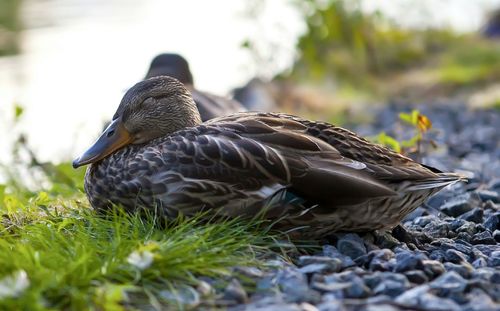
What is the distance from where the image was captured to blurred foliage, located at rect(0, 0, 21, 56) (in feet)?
49.8

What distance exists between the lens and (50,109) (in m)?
12.0

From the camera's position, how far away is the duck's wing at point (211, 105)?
22.1 ft

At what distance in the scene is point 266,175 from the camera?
4156 mm

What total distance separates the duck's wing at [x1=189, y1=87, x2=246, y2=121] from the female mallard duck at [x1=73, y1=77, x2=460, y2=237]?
6.86ft

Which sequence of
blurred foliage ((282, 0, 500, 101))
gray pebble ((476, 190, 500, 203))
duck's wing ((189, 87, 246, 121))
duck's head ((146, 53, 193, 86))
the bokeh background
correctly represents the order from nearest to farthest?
1. gray pebble ((476, 190, 500, 203))
2. duck's wing ((189, 87, 246, 121))
3. duck's head ((146, 53, 193, 86))
4. the bokeh background
5. blurred foliage ((282, 0, 500, 101))

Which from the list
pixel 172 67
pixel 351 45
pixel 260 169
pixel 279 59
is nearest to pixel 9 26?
pixel 279 59

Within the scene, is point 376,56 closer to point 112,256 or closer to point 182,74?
point 182,74

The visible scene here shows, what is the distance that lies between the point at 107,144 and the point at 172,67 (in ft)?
11.2

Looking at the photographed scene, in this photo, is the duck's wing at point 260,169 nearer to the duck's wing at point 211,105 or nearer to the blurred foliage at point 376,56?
the duck's wing at point 211,105

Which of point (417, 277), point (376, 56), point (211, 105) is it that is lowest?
point (417, 277)

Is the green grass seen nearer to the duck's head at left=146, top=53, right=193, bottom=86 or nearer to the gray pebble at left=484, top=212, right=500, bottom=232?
the gray pebble at left=484, top=212, right=500, bottom=232

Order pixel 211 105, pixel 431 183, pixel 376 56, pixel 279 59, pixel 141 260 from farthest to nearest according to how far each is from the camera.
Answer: pixel 376 56 < pixel 279 59 < pixel 211 105 < pixel 431 183 < pixel 141 260

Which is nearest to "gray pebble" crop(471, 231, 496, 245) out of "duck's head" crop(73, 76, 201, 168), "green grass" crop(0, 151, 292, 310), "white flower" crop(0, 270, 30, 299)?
"green grass" crop(0, 151, 292, 310)

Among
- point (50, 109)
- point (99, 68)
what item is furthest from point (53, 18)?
point (50, 109)
